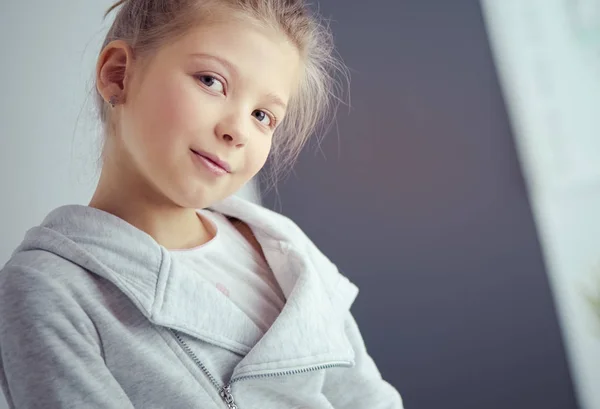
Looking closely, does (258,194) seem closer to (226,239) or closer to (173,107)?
(226,239)

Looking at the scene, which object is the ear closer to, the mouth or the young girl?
the young girl

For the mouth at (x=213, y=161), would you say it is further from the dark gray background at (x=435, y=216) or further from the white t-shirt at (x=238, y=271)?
the dark gray background at (x=435, y=216)

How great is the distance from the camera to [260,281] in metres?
0.81

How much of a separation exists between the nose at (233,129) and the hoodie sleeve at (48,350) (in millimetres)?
240

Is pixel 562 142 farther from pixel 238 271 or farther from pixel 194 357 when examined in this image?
pixel 194 357

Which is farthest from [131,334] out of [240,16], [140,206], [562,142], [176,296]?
[562,142]

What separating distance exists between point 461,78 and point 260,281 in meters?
0.58

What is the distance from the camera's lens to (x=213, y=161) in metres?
0.67

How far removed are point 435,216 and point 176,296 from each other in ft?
2.10

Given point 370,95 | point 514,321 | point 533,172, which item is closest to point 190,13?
point 370,95

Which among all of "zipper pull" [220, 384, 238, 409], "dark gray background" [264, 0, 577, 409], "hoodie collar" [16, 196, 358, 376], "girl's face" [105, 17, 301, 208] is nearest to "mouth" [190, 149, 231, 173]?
"girl's face" [105, 17, 301, 208]

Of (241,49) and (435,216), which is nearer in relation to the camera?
(241,49)

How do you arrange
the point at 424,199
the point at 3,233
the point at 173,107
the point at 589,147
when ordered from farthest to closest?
the point at 424,199 → the point at 589,147 → the point at 3,233 → the point at 173,107

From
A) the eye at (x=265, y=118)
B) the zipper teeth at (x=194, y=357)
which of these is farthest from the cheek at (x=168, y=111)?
the zipper teeth at (x=194, y=357)
